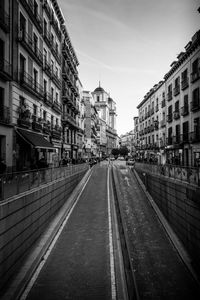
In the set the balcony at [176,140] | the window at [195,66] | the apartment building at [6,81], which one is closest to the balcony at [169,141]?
the balcony at [176,140]

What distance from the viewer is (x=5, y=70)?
17641 mm

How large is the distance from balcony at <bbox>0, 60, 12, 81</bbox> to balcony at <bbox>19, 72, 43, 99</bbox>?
176cm

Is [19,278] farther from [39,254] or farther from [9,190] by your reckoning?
[9,190]

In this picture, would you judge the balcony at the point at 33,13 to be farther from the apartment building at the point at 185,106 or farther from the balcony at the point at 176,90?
the balcony at the point at 176,90

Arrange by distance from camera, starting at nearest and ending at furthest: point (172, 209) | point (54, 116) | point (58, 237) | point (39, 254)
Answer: point (39, 254) → point (58, 237) → point (172, 209) → point (54, 116)

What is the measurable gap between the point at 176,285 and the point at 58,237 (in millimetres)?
6272

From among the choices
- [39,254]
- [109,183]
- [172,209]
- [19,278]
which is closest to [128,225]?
[172,209]

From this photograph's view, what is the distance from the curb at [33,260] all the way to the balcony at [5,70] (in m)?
9.81

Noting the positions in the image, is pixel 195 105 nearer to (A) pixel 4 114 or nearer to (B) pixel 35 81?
(B) pixel 35 81

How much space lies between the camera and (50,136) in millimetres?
28766

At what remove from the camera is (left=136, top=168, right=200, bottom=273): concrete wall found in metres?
9.95

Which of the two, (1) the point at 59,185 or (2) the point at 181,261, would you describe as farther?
(1) the point at 59,185

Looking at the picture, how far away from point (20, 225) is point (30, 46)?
58.0 ft

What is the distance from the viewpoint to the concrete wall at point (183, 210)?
32.7 ft
